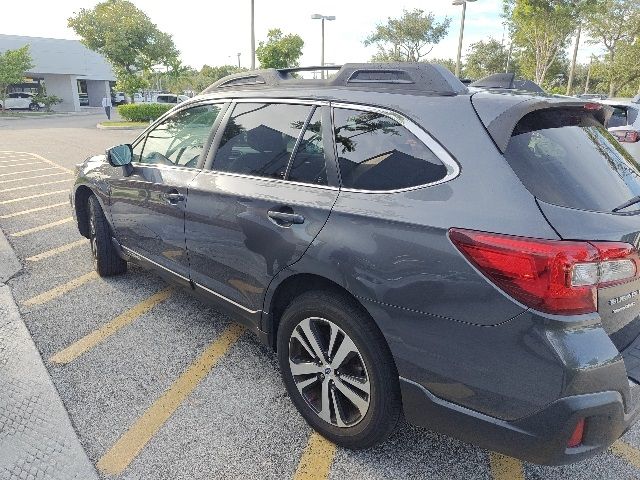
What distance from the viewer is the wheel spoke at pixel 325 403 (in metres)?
2.42

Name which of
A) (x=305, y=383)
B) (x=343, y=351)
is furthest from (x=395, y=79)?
(x=305, y=383)

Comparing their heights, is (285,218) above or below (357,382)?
above

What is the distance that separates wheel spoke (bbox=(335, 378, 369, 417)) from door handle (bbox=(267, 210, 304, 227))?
0.80 meters

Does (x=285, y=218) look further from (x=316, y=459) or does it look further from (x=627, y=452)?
(x=627, y=452)

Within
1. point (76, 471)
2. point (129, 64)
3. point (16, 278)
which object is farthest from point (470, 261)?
point (129, 64)

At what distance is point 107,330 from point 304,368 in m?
1.92

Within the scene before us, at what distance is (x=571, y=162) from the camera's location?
2008 millimetres

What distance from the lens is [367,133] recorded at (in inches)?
90.0

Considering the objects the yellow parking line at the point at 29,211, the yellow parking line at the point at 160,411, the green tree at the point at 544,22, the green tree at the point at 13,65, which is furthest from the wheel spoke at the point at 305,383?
the green tree at the point at 13,65

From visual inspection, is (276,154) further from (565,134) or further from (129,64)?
(129,64)

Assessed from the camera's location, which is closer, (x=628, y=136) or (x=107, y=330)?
(x=107, y=330)

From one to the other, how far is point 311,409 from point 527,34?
3400 centimetres

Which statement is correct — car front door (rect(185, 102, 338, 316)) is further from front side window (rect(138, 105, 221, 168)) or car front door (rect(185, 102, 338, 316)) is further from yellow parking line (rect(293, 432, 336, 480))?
yellow parking line (rect(293, 432, 336, 480))

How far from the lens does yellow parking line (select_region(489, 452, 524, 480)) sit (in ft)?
7.57
